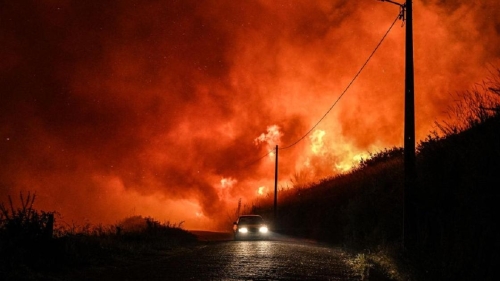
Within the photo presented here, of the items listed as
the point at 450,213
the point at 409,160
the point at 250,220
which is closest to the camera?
the point at 450,213

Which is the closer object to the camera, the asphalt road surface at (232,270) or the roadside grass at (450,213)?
the roadside grass at (450,213)

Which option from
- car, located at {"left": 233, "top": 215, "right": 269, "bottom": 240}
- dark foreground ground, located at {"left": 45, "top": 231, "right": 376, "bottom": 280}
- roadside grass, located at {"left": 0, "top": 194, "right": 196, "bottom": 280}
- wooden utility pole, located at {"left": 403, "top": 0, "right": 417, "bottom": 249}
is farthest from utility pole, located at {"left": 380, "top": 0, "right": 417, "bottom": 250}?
car, located at {"left": 233, "top": 215, "right": 269, "bottom": 240}

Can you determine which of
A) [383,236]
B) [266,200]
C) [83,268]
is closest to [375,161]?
[266,200]

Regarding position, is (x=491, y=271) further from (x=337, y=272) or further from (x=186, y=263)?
(x=186, y=263)

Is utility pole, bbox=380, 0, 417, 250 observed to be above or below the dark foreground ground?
above

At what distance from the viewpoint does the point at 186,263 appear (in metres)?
15.1

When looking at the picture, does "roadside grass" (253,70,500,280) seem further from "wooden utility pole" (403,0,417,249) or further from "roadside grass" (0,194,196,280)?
"roadside grass" (0,194,196,280)

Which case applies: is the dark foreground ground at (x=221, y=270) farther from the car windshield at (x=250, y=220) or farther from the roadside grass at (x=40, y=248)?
the car windshield at (x=250, y=220)

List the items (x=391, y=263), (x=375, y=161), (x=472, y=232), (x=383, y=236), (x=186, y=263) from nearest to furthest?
1. (x=472, y=232)
2. (x=391, y=263)
3. (x=186, y=263)
4. (x=383, y=236)
5. (x=375, y=161)

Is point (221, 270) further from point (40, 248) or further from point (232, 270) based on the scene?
point (40, 248)

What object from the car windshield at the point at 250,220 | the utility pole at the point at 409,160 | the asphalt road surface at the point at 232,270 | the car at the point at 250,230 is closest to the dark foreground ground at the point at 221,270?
the asphalt road surface at the point at 232,270

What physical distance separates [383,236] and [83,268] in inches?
382

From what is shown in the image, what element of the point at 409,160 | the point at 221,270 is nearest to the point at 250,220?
the point at 409,160

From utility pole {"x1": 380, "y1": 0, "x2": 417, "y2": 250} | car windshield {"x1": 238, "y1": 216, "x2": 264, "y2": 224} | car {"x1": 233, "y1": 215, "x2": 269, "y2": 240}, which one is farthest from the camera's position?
car windshield {"x1": 238, "y1": 216, "x2": 264, "y2": 224}
